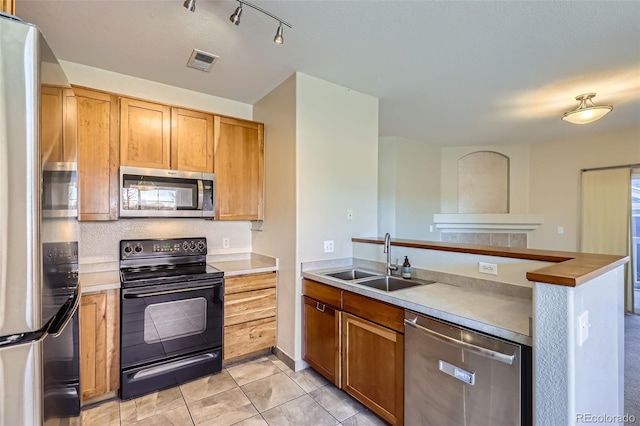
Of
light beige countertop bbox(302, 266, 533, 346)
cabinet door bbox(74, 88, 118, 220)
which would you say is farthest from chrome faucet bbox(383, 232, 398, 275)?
cabinet door bbox(74, 88, 118, 220)

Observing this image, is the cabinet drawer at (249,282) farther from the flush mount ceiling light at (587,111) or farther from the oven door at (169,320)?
the flush mount ceiling light at (587,111)

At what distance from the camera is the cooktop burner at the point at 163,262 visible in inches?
94.6

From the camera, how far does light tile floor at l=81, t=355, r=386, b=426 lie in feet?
6.63

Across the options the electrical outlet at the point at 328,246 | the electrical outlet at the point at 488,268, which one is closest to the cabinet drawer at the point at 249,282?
the electrical outlet at the point at 328,246

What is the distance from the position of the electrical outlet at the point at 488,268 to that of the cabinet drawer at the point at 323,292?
98 centimetres

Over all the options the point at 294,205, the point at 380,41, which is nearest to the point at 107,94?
the point at 294,205

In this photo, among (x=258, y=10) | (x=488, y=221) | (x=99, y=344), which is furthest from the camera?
(x=488, y=221)

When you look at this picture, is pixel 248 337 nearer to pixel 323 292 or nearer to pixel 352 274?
pixel 323 292

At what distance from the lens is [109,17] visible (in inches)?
77.3

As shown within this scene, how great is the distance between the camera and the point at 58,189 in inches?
45.9

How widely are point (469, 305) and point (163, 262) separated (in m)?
2.58

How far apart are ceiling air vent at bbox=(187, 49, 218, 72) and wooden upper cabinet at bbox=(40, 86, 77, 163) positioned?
123cm

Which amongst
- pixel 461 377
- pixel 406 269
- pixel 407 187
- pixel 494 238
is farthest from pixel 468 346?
pixel 494 238

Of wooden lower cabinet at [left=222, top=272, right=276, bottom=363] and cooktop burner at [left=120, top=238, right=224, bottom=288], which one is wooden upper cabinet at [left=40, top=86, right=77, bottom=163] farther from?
wooden lower cabinet at [left=222, top=272, right=276, bottom=363]
